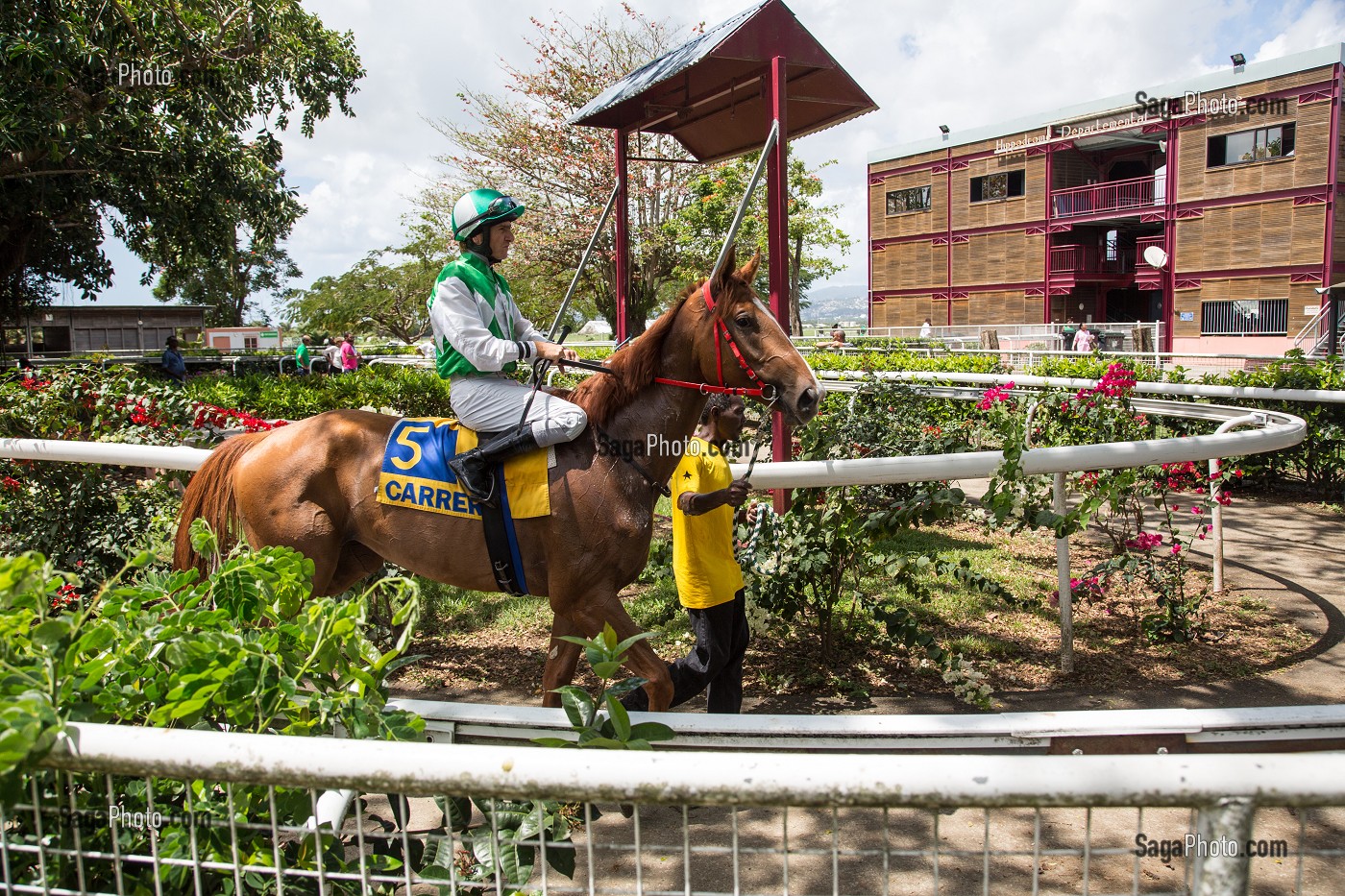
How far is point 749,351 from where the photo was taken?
3682mm

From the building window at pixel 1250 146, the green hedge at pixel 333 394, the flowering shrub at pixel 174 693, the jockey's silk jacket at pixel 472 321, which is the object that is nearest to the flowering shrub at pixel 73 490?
the jockey's silk jacket at pixel 472 321

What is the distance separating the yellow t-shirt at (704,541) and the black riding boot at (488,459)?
0.75 meters

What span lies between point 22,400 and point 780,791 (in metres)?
6.15

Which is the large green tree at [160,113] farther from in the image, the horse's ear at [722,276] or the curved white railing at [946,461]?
the horse's ear at [722,276]

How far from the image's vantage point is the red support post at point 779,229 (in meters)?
5.77

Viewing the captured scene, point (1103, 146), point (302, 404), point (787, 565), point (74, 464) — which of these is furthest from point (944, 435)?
point (1103, 146)

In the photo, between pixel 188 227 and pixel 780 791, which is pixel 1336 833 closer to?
pixel 780 791

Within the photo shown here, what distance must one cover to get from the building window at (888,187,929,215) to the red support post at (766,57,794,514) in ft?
117

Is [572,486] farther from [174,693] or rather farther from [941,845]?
[174,693]

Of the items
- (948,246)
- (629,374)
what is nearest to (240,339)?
(948,246)

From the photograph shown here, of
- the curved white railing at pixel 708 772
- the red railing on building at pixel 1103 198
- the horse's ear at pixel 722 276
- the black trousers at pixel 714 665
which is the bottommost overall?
the black trousers at pixel 714 665

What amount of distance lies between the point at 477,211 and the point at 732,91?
3419 millimetres

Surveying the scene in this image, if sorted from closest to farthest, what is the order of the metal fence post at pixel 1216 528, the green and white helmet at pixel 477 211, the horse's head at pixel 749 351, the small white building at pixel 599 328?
the horse's head at pixel 749 351, the green and white helmet at pixel 477 211, the metal fence post at pixel 1216 528, the small white building at pixel 599 328

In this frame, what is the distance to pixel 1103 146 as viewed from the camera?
35.4 m
